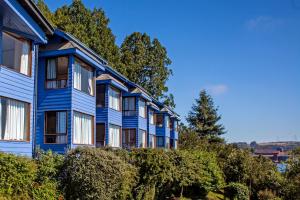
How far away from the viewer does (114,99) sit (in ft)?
102

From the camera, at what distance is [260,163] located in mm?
35062

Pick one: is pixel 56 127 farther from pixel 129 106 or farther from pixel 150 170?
pixel 129 106

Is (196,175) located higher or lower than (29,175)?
lower

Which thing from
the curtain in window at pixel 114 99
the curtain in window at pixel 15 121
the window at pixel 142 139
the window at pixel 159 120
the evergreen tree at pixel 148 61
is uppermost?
the evergreen tree at pixel 148 61

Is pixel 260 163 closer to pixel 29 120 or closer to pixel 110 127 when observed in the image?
pixel 110 127

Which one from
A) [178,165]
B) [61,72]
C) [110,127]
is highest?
[61,72]

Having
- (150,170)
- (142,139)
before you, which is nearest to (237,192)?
(142,139)

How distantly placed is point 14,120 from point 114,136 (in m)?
15.3

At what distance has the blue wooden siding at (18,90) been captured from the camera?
15336 millimetres

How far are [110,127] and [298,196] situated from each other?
1499 centimetres

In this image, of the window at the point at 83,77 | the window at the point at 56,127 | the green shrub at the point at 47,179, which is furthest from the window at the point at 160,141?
the green shrub at the point at 47,179

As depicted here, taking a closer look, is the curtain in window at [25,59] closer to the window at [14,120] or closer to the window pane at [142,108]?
the window at [14,120]

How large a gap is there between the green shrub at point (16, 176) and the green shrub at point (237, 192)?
21552mm

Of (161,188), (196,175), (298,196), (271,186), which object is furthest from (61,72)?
(271,186)
